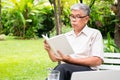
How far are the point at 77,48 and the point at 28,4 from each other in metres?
11.0

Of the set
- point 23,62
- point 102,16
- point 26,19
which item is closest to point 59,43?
point 23,62

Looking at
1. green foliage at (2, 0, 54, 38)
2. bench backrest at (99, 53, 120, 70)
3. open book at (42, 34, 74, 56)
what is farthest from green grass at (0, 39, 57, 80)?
open book at (42, 34, 74, 56)

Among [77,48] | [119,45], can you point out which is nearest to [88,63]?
[77,48]

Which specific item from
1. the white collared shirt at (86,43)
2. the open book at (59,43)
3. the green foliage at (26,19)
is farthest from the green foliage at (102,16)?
the open book at (59,43)

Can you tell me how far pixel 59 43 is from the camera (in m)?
2.65

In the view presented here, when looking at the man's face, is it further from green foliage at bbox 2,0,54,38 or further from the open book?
green foliage at bbox 2,0,54,38

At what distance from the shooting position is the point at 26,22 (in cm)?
1409

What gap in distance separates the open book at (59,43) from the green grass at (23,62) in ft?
12.5

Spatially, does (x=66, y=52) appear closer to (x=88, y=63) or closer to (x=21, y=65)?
(x=88, y=63)

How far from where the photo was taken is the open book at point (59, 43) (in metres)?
2.58

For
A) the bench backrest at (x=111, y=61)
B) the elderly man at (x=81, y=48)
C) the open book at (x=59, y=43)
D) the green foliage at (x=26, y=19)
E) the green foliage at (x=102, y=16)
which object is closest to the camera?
the open book at (x=59, y=43)

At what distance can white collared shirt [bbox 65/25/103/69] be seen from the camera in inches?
120

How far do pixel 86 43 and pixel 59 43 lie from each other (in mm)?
528

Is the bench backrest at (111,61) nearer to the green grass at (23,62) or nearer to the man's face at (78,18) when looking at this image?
the man's face at (78,18)
